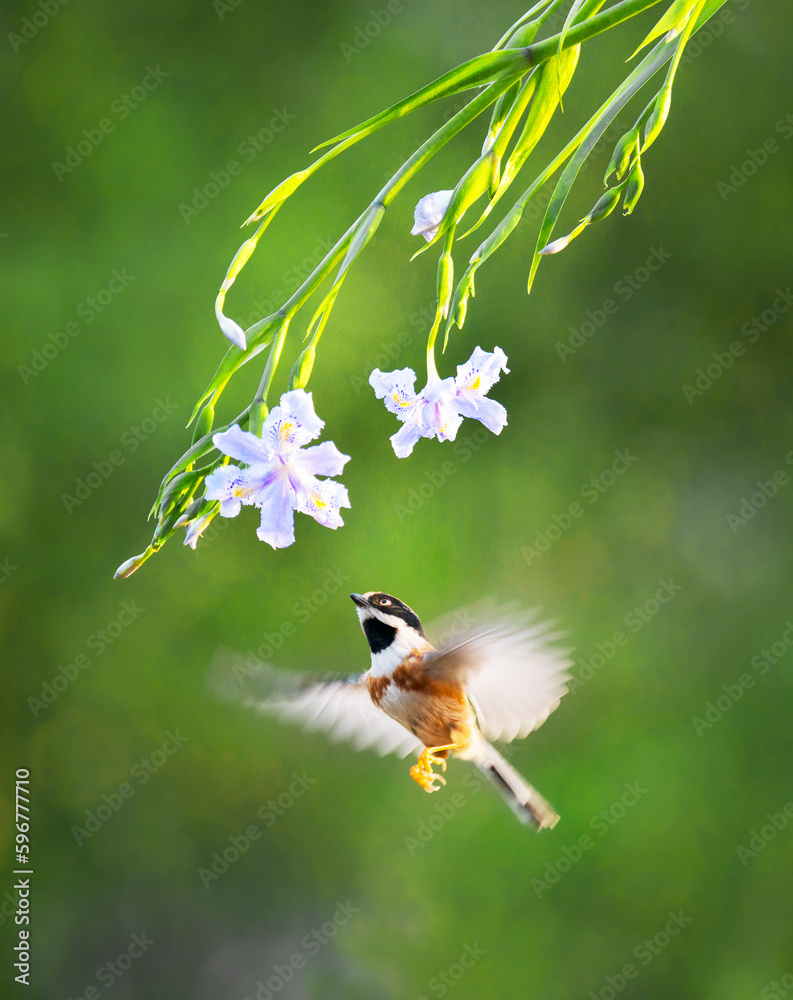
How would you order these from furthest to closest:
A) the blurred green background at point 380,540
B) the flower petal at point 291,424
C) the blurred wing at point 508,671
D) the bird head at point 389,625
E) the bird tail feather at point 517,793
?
the blurred green background at point 380,540 < the bird tail feather at point 517,793 < the bird head at point 389,625 < the blurred wing at point 508,671 < the flower petal at point 291,424

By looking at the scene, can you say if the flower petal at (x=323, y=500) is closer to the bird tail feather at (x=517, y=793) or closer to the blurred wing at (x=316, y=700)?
the blurred wing at (x=316, y=700)

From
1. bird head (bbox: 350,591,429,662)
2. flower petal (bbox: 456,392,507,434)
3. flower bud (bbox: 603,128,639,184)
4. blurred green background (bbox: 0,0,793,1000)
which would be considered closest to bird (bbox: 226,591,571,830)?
bird head (bbox: 350,591,429,662)

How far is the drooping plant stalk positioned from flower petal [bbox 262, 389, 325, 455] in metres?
0.01

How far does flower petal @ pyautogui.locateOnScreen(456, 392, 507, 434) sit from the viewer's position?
477 millimetres

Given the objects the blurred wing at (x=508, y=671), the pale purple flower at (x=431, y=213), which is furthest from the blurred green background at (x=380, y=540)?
the pale purple flower at (x=431, y=213)

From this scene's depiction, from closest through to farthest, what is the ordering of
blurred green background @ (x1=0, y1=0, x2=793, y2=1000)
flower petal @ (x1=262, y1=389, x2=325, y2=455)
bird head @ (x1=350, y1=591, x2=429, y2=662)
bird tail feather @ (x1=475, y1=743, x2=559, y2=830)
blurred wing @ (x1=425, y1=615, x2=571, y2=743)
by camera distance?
flower petal @ (x1=262, y1=389, x2=325, y2=455)
blurred wing @ (x1=425, y1=615, x2=571, y2=743)
bird head @ (x1=350, y1=591, x2=429, y2=662)
bird tail feather @ (x1=475, y1=743, x2=559, y2=830)
blurred green background @ (x1=0, y1=0, x2=793, y2=1000)

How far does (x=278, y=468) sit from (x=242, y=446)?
0.06 feet

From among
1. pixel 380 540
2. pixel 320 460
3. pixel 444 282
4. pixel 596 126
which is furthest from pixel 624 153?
pixel 380 540

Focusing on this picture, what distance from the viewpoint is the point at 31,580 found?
2297 mm

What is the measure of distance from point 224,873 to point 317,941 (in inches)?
12.4

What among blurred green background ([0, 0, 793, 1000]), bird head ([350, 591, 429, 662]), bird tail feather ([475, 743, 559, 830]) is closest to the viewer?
bird head ([350, 591, 429, 662])

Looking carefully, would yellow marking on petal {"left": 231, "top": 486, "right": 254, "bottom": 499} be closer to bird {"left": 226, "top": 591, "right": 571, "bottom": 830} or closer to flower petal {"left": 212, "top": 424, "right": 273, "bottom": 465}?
flower petal {"left": 212, "top": 424, "right": 273, "bottom": 465}

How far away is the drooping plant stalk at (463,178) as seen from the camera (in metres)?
0.43

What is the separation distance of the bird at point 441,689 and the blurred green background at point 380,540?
1130 mm
